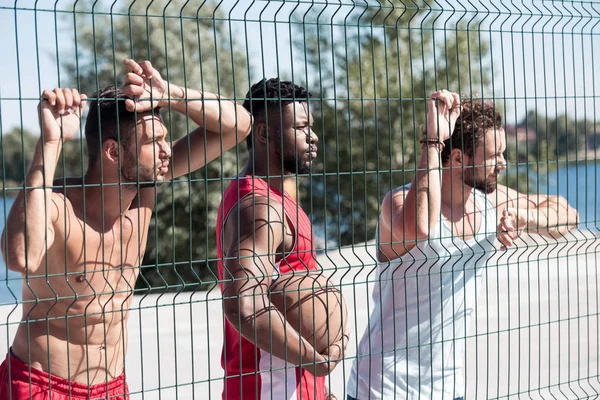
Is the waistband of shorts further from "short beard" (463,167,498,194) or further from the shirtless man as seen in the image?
"short beard" (463,167,498,194)

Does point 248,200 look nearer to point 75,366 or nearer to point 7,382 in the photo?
point 75,366

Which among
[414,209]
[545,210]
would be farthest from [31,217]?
[545,210]

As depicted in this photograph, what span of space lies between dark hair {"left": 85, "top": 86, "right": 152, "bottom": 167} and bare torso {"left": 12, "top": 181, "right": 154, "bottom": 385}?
0.59 feet

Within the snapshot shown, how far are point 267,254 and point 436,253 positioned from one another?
2.81 feet

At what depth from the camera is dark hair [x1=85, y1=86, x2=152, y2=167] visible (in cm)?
276

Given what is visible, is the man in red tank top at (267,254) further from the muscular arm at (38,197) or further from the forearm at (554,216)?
the forearm at (554,216)

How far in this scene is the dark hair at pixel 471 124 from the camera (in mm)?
3393

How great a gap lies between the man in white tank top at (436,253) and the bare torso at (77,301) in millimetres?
956

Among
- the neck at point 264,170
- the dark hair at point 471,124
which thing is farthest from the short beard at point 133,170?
the dark hair at point 471,124

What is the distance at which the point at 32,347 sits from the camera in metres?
2.69

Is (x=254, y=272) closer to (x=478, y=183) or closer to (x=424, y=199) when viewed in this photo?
(x=424, y=199)

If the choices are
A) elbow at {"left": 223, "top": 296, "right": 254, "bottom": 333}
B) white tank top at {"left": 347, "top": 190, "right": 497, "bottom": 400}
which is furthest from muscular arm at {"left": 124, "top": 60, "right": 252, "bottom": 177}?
white tank top at {"left": 347, "top": 190, "right": 497, "bottom": 400}

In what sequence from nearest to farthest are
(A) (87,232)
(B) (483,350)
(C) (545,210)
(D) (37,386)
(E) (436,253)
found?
(D) (37,386) < (A) (87,232) < (E) (436,253) < (C) (545,210) < (B) (483,350)

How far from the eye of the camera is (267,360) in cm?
292
